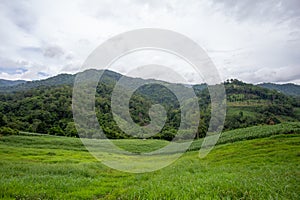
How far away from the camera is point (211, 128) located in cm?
13312

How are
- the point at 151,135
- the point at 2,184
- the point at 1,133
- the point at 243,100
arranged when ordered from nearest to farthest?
the point at 2,184, the point at 1,133, the point at 151,135, the point at 243,100

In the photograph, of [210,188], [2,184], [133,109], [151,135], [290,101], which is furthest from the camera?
[290,101]

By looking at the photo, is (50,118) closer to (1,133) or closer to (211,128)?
(1,133)

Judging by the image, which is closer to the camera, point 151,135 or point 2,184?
point 2,184

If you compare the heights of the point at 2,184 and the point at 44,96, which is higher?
the point at 44,96

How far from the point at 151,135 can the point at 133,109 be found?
35378mm

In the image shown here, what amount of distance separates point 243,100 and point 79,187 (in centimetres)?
19809

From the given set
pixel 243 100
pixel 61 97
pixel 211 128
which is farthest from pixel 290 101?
pixel 61 97

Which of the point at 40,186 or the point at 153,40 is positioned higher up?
the point at 153,40

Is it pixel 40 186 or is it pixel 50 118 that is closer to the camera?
pixel 40 186

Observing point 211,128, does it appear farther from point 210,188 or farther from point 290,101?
point 210,188

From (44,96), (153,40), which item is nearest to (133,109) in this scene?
(44,96)

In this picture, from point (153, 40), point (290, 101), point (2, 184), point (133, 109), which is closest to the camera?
point (2, 184)

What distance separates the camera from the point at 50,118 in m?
129
